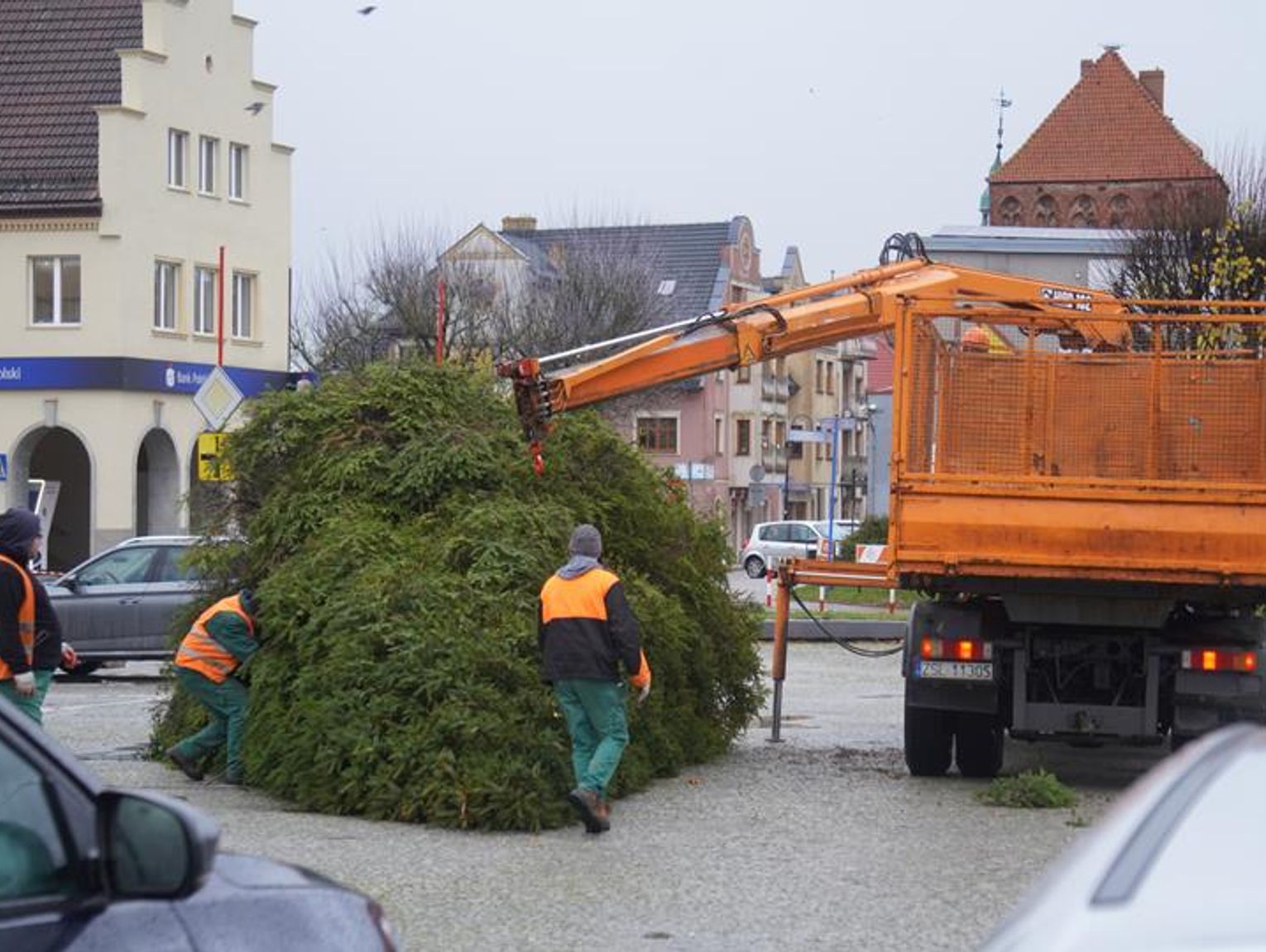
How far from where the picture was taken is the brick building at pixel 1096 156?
94.9 m

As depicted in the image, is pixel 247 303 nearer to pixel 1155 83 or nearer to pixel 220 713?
pixel 220 713

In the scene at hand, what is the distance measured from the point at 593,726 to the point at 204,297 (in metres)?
37.4

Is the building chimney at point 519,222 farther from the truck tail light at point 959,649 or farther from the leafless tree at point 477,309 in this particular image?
the truck tail light at point 959,649

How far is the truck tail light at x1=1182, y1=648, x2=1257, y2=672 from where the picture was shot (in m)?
15.0

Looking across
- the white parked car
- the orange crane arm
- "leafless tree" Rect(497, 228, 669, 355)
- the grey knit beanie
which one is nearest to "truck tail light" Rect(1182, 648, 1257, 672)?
the orange crane arm

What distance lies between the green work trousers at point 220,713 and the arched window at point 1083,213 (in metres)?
82.1

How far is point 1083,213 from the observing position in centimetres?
9494

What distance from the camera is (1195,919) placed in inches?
129

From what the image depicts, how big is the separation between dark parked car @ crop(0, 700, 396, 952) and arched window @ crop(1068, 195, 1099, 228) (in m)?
91.8

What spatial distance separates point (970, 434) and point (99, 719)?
867 centimetres

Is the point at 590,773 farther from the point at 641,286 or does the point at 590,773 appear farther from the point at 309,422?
the point at 641,286

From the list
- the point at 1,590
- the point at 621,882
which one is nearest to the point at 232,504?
the point at 1,590

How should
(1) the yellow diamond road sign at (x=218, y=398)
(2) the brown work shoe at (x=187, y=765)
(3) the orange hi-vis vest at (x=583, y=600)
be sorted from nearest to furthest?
(3) the orange hi-vis vest at (x=583, y=600), (2) the brown work shoe at (x=187, y=765), (1) the yellow diamond road sign at (x=218, y=398)

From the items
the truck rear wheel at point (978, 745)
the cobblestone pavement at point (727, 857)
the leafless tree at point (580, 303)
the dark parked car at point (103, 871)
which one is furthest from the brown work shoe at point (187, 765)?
the leafless tree at point (580, 303)
